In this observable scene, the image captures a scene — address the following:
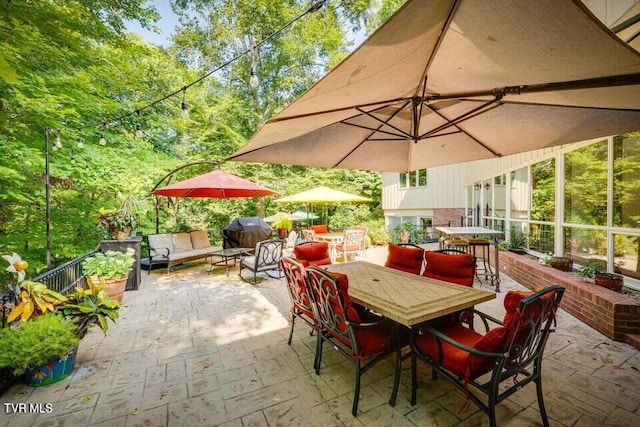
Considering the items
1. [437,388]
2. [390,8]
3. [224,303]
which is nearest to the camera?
[437,388]

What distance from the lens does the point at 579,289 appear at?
3441 millimetres

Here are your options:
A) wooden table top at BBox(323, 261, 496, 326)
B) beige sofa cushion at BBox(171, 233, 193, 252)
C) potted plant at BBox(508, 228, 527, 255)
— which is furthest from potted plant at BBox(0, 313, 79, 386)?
potted plant at BBox(508, 228, 527, 255)

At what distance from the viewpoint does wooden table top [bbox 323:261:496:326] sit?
1957 millimetres

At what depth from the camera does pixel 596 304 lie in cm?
315

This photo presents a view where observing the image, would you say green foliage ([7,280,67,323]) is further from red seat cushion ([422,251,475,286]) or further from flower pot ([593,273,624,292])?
flower pot ([593,273,624,292])

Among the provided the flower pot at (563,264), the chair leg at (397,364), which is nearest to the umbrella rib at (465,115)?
the chair leg at (397,364)

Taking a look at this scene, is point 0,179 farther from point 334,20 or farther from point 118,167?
point 334,20

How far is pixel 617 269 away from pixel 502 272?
2.67 m

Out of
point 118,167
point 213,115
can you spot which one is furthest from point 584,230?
point 213,115

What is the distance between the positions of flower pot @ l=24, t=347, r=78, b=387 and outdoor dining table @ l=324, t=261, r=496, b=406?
270 cm

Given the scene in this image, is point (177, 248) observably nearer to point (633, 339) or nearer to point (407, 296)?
point (407, 296)

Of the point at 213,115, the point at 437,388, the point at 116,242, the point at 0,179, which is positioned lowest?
the point at 437,388

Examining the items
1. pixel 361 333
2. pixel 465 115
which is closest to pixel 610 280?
pixel 465 115

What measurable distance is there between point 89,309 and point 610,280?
5912 millimetres
